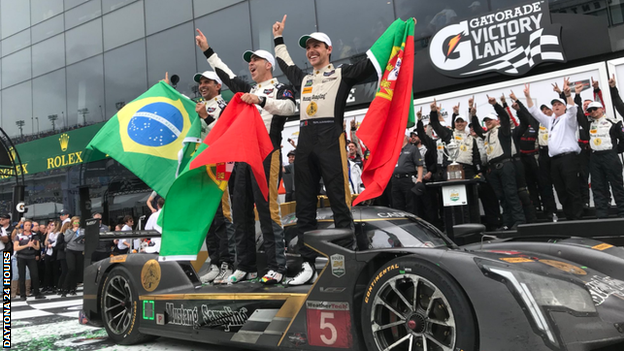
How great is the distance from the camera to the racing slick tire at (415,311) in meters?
2.23

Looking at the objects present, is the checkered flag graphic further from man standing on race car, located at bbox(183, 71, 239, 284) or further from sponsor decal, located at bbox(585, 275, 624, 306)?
sponsor decal, located at bbox(585, 275, 624, 306)

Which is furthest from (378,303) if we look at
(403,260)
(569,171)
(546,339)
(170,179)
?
(569,171)

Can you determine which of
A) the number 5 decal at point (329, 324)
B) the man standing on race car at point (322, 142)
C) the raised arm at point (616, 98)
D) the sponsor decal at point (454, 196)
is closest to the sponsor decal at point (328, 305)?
the number 5 decal at point (329, 324)

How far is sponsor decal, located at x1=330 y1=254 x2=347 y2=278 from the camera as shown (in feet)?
9.00

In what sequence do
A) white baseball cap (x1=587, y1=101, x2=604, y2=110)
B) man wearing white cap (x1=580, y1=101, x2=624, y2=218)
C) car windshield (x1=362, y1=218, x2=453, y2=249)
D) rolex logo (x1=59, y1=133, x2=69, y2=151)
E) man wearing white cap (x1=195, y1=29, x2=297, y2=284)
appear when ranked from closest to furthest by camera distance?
car windshield (x1=362, y1=218, x2=453, y2=249), man wearing white cap (x1=195, y1=29, x2=297, y2=284), man wearing white cap (x1=580, y1=101, x2=624, y2=218), white baseball cap (x1=587, y1=101, x2=604, y2=110), rolex logo (x1=59, y1=133, x2=69, y2=151)

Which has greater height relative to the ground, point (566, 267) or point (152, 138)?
point (152, 138)

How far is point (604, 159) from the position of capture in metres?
6.63

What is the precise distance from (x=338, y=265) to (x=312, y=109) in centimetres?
140

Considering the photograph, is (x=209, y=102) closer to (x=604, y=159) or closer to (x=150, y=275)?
(x=150, y=275)

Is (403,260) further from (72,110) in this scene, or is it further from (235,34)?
(72,110)

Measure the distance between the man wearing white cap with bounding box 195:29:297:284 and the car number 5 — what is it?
848 millimetres

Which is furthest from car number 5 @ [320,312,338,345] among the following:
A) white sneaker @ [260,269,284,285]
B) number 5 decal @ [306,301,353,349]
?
white sneaker @ [260,269,284,285]

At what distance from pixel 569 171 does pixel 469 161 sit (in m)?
1.43

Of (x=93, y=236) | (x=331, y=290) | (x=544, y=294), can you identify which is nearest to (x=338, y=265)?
(x=331, y=290)
